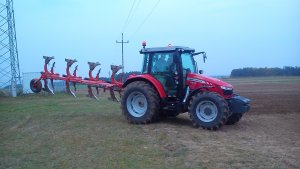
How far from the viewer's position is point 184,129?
11.1 m

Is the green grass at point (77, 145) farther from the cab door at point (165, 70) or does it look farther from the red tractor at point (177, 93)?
the cab door at point (165, 70)

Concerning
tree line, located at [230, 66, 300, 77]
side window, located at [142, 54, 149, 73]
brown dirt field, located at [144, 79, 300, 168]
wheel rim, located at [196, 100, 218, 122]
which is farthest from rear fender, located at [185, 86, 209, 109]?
tree line, located at [230, 66, 300, 77]

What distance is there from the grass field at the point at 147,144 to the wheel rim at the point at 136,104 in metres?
0.44

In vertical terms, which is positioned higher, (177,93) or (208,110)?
(177,93)

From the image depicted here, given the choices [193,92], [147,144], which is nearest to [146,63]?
[193,92]

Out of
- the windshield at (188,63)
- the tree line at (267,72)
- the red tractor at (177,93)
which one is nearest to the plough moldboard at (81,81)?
the red tractor at (177,93)

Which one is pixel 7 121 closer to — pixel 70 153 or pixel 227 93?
pixel 70 153

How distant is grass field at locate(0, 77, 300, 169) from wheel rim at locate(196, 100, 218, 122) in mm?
391

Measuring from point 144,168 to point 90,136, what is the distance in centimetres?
339

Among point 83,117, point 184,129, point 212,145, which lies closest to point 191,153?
point 212,145

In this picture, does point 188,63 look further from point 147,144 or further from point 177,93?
point 147,144

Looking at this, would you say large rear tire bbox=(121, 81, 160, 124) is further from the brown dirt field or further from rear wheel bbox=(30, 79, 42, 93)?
rear wheel bbox=(30, 79, 42, 93)

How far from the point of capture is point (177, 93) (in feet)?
38.8

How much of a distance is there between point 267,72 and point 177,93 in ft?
250
